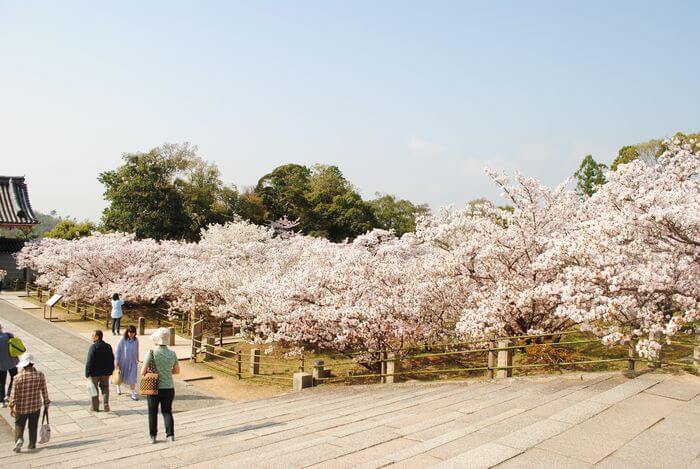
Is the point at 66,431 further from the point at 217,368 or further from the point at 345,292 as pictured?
the point at 345,292

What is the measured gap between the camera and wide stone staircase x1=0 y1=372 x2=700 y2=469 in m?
5.29

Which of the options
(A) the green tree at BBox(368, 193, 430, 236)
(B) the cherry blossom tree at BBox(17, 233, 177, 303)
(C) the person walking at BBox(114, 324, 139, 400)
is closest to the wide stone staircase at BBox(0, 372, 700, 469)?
(C) the person walking at BBox(114, 324, 139, 400)

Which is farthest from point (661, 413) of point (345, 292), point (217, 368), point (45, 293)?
point (45, 293)

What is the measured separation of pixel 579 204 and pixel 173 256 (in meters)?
20.6

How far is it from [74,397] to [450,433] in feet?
30.1

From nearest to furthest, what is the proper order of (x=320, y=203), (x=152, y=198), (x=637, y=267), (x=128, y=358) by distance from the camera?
(x=637, y=267), (x=128, y=358), (x=152, y=198), (x=320, y=203)

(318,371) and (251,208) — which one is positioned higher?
(251,208)

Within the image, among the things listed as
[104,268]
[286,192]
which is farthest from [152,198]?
[286,192]

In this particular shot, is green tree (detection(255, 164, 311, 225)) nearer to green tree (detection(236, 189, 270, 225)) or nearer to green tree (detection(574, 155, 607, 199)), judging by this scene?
green tree (detection(236, 189, 270, 225))

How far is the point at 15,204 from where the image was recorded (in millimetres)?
38781

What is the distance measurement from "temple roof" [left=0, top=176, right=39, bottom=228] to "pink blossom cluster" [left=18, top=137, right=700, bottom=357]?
26637 mm

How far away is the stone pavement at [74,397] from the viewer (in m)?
9.26

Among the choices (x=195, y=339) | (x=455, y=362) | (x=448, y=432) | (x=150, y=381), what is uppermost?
(x=150, y=381)

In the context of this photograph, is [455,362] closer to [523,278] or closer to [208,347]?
[523,278]
